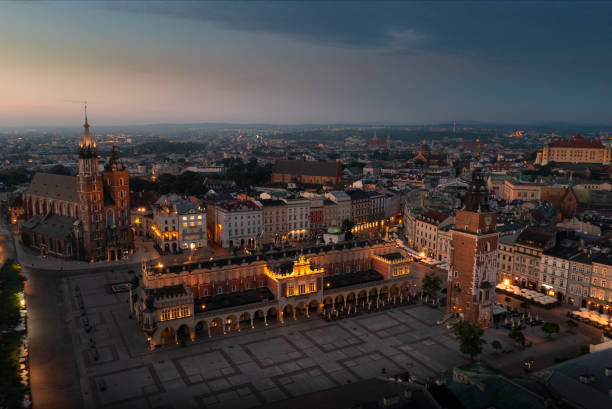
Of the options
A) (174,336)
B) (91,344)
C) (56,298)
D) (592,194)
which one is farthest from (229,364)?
(592,194)

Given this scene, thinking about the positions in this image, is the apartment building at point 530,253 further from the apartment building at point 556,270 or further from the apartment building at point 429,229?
the apartment building at point 429,229

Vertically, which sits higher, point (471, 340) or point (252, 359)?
point (471, 340)

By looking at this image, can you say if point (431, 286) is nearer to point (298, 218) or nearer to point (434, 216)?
point (434, 216)

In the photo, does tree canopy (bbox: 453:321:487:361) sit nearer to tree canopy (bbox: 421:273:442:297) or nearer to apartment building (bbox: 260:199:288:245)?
tree canopy (bbox: 421:273:442:297)

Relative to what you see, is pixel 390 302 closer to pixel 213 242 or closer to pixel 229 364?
pixel 229 364

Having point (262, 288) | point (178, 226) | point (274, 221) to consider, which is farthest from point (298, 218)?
point (262, 288)

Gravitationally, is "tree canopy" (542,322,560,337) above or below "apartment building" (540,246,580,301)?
below

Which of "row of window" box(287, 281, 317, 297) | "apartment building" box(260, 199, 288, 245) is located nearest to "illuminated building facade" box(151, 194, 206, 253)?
"apartment building" box(260, 199, 288, 245)
